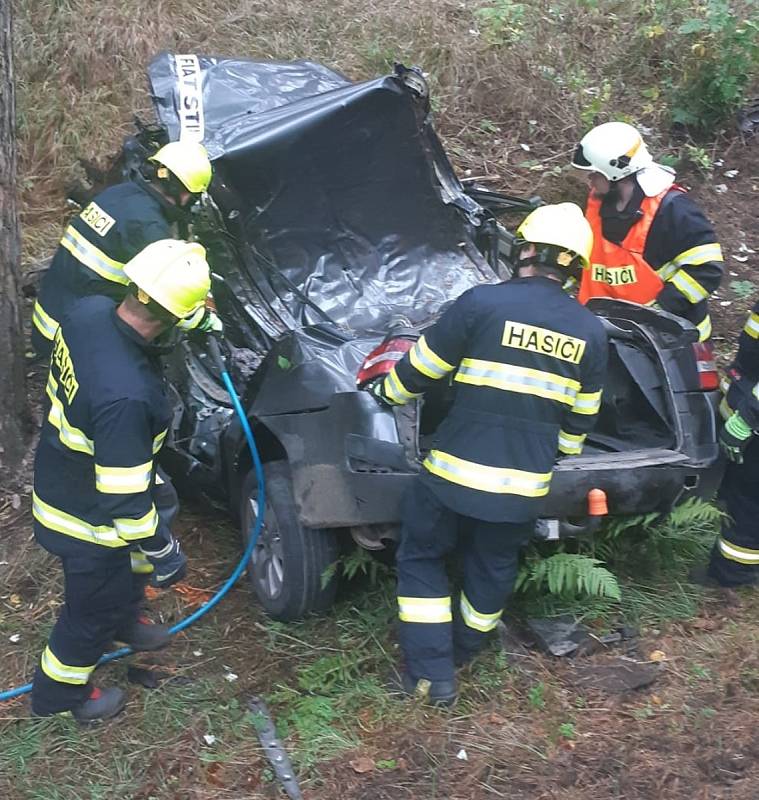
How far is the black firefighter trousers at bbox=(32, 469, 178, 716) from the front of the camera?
122 inches

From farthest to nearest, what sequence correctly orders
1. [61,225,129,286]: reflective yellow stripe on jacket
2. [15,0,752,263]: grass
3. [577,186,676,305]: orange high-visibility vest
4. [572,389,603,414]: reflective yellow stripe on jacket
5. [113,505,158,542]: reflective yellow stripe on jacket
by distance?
1. [15,0,752,263]: grass
2. [577,186,676,305]: orange high-visibility vest
3. [61,225,129,286]: reflective yellow stripe on jacket
4. [572,389,603,414]: reflective yellow stripe on jacket
5. [113,505,158,542]: reflective yellow stripe on jacket

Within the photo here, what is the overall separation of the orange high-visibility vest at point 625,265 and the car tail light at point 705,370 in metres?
0.94

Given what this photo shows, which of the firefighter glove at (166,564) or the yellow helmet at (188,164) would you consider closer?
the firefighter glove at (166,564)

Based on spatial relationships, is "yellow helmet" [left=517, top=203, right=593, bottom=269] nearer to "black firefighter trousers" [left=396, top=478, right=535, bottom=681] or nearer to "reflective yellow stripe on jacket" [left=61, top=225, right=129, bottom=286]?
"black firefighter trousers" [left=396, top=478, right=535, bottom=681]

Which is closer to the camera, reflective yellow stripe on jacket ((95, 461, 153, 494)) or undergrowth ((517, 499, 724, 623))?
reflective yellow stripe on jacket ((95, 461, 153, 494))

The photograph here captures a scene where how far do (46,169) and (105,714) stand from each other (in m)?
5.55

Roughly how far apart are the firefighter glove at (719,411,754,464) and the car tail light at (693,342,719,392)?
0.15m

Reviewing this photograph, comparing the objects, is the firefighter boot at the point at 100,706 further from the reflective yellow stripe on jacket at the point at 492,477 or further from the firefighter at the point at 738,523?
the firefighter at the point at 738,523

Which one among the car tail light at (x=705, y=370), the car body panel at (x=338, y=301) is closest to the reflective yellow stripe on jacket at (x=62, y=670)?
the car body panel at (x=338, y=301)

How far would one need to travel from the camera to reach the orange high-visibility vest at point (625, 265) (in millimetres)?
4566

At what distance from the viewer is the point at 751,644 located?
11.7 feet

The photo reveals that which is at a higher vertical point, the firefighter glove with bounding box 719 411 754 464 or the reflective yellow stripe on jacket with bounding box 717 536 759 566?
the firefighter glove with bounding box 719 411 754 464

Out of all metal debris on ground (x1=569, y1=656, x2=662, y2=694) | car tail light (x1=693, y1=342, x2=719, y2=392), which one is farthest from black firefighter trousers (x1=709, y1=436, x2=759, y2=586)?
metal debris on ground (x1=569, y1=656, x2=662, y2=694)

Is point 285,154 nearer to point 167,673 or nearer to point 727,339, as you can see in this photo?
point 167,673
